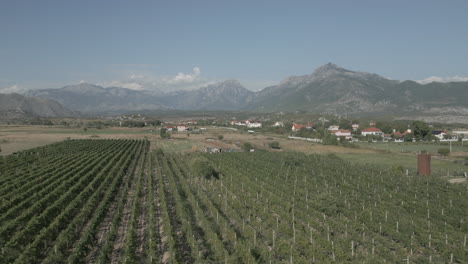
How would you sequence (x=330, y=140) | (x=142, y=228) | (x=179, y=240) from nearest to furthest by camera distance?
(x=179, y=240) < (x=142, y=228) < (x=330, y=140)

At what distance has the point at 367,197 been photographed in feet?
87.2

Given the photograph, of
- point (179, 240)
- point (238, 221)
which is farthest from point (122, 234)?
point (238, 221)

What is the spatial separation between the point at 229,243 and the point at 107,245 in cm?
604

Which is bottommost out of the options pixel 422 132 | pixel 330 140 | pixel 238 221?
pixel 422 132

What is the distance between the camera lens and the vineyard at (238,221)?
1577 cm

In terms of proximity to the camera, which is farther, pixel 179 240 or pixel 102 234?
pixel 102 234

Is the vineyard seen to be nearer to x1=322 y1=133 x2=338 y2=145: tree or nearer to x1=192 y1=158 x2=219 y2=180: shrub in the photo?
x1=192 y1=158 x2=219 y2=180: shrub

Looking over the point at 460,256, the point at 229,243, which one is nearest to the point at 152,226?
the point at 229,243

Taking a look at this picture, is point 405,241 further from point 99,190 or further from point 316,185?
point 99,190

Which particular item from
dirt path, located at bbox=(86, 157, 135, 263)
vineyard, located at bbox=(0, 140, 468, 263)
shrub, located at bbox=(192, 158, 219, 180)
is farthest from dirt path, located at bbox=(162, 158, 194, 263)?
shrub, located at bbox=(192, 158, 219, 180)

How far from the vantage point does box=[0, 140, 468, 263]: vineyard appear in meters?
15.8

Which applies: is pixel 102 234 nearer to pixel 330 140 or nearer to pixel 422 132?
pixel 330 140

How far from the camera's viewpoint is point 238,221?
67.5ft

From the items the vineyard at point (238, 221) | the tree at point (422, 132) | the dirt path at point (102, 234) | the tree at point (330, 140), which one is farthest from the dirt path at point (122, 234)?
the tree at point (422, 132)
